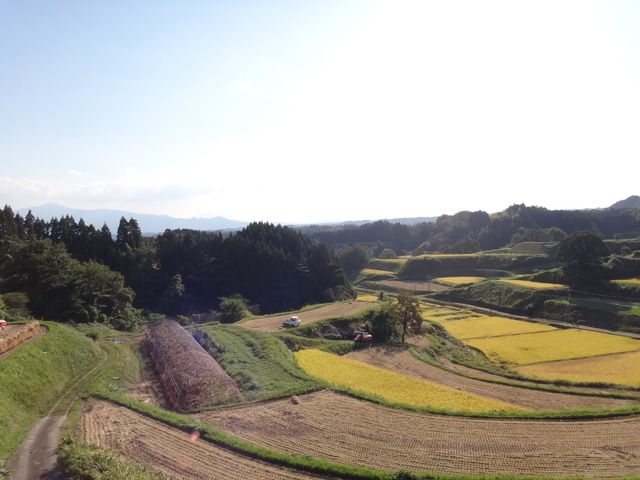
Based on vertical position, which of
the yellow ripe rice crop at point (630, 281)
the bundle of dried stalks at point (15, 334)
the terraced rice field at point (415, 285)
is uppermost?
the bundle of dried stalks at point (15, 334)

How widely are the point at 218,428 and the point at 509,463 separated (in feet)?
38.5

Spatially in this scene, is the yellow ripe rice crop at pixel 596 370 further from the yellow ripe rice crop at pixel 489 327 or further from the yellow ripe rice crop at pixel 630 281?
the yellow ripe rice crop at pixel 630 281

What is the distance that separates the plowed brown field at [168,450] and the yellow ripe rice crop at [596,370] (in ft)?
72.6

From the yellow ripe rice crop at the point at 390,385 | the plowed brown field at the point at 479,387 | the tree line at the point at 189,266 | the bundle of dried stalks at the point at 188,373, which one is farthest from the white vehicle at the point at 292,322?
the tree line at the point at 189,266

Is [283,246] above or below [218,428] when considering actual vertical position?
above

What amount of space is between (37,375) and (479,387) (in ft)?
83.8

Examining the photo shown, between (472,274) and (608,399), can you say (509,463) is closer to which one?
(608,399)

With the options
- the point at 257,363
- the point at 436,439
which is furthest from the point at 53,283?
the point at 436,439

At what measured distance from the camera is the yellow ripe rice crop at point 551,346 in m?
31.3

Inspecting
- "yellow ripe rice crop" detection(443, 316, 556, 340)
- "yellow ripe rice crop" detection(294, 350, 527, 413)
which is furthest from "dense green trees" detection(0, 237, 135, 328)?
"yellow ripe rice crop" detection(443, 316, 556, 340)

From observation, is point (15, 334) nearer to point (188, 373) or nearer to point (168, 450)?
point (188, 373)

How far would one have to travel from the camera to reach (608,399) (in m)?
20.8

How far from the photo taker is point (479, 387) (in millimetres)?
23547

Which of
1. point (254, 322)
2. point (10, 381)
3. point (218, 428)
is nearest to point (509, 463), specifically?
point (218, 428)
